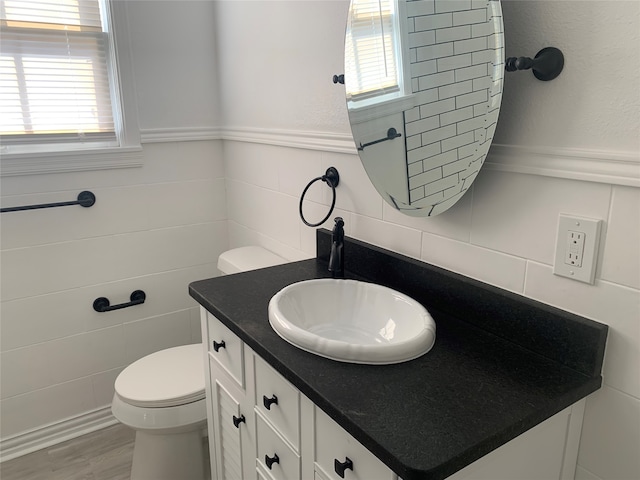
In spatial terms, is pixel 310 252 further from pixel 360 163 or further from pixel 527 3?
pixel 527 3

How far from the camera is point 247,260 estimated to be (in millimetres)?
2002

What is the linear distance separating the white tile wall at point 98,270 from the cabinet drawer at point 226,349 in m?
0.93

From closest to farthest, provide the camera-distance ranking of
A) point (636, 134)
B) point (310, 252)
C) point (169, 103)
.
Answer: point (636, 134)
point (310, 252)
point (169, 103)

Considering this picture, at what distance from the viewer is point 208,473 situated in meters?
1.97

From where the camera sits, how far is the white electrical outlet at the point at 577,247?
0.95 meters

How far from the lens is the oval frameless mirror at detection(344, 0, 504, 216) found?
1.06 m

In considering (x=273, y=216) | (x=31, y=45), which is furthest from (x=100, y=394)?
(x=31, y=45)

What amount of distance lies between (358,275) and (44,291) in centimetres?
134

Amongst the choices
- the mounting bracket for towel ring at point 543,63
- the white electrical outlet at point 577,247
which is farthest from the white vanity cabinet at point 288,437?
the mounting bracket for towel ring at point 543,63

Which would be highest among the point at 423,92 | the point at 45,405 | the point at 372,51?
the point at 372,51

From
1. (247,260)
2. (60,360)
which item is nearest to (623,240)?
(247,260)

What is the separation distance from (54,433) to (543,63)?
7.57 ft

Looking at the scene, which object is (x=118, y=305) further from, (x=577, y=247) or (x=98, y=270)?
(x=577, y=247)

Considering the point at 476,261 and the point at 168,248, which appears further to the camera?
the point at 168,248
